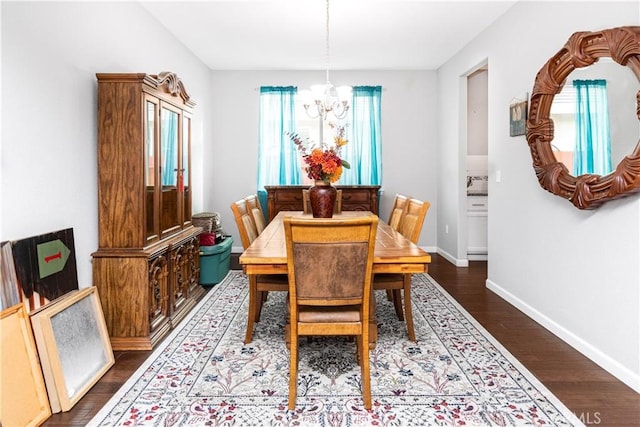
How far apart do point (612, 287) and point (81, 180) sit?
332 centimetres

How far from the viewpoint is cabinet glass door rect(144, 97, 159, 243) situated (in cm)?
291

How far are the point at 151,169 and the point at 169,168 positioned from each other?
0.40m

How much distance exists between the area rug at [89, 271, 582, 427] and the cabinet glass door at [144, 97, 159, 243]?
81 cm

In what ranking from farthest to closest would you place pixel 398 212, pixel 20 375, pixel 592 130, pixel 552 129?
pixel 398 212 < pixel 552 129 < pixel 592 130 < pixel 20 375

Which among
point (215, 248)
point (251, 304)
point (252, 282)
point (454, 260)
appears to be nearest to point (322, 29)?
point (215, 248)

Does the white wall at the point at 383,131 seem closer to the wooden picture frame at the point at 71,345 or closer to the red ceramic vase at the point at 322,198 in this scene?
the red ceramic vase at the point at 322,198

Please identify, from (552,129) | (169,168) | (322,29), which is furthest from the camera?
(322,29)

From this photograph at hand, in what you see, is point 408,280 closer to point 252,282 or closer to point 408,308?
point 408,308

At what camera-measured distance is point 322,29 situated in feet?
14.4

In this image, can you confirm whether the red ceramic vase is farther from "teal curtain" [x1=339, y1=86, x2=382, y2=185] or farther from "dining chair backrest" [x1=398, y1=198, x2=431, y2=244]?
"teal curtain" [x1=339, y1=86, x2=382, y2=185]

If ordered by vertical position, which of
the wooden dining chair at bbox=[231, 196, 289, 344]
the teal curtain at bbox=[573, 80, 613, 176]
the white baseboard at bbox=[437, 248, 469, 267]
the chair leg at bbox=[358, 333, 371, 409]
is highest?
the teal curtain at bbox=[573, 80, 613, 176]

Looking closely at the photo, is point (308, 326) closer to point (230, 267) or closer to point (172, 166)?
point (172, 166)

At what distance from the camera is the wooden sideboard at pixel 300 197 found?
5.54 m

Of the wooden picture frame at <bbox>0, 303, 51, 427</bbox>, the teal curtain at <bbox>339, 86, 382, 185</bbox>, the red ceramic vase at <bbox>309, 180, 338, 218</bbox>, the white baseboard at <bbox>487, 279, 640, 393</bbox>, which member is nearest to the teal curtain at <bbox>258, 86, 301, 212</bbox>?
the teal curtain at <bbox>339, 86, 382, 185</bbox>
